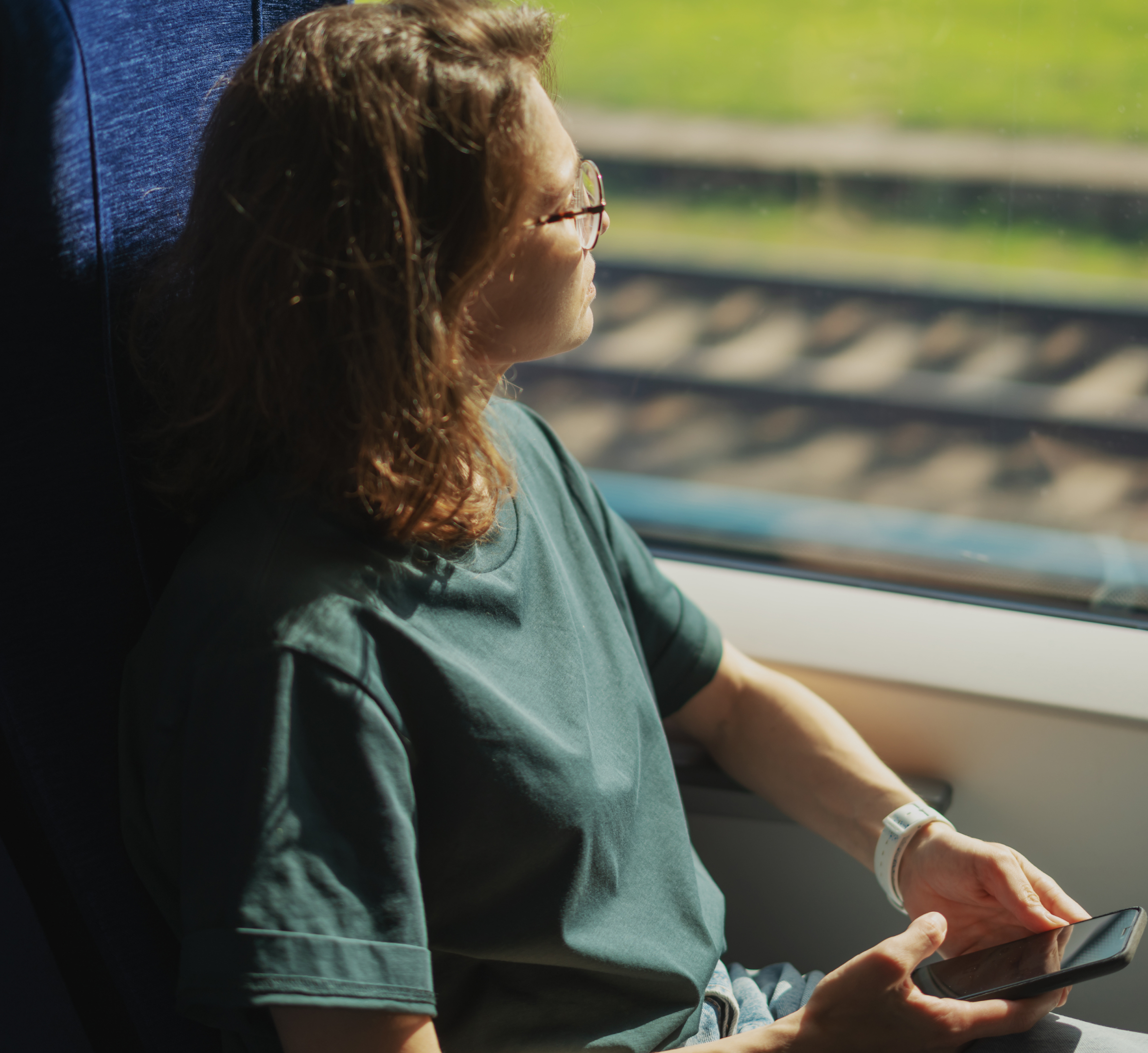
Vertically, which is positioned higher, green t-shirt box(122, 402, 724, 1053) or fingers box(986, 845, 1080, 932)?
green t-shirt box(122, 402, 724, 1053)

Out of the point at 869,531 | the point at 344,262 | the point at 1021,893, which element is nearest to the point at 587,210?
the point at 344,262

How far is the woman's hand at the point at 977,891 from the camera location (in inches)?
41.9

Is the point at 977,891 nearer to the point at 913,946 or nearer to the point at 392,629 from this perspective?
the point at 913,946

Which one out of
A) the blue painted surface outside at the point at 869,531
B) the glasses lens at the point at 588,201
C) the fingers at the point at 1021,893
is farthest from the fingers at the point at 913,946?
the blue painted surface outside at the point at 869,531

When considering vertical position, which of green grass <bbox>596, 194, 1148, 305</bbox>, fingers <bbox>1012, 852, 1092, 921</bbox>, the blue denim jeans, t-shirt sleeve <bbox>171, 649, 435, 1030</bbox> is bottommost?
the blue denim jeans

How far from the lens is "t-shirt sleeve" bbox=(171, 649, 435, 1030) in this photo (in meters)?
0.73

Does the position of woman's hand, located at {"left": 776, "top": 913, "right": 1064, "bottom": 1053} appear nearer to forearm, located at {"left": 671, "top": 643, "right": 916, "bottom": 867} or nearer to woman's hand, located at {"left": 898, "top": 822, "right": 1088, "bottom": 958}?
woman's hand, located at {"left": 898, "top": 822, "right": 1088, "bottom": 958}

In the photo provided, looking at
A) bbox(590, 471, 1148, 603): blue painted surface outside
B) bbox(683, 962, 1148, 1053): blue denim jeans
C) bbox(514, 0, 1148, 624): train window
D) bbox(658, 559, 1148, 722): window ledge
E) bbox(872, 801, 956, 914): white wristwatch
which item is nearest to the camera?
bbox(683, 962, 1148, 1053): blue denim jeans

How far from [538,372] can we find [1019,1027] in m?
1.38

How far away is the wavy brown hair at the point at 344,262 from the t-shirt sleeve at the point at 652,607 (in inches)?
12.1

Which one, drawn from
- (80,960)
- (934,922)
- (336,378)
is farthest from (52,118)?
(934,922)

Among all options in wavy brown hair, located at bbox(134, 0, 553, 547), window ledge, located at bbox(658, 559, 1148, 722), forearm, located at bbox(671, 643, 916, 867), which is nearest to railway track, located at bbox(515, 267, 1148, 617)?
window ledge, located at bbox(658, 559, 1148, 722)

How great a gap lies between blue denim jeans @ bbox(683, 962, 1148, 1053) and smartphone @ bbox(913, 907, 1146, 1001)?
5 cm

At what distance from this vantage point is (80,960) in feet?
3.06
